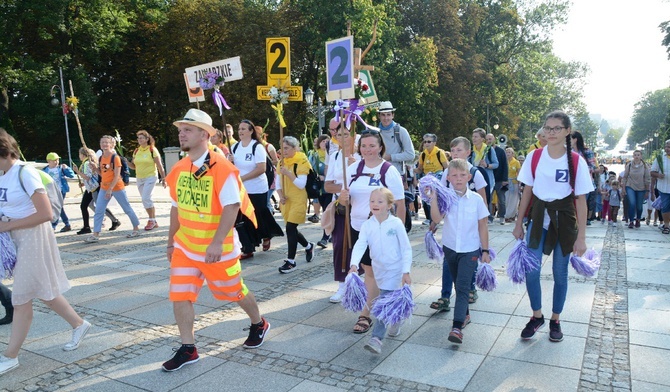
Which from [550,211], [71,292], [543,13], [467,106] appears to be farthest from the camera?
[543,13]

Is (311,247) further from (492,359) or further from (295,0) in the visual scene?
(295,0)

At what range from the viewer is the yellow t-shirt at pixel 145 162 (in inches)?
384

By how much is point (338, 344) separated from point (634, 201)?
969 centimetres

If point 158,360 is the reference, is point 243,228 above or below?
above

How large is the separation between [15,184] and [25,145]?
35.2 m

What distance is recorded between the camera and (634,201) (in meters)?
11.2

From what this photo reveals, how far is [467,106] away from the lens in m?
31.6

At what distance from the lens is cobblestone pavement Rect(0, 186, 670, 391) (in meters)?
3.48

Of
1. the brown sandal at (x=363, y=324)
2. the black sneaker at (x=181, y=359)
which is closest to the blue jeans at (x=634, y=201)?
the brown sandal at (x=363, y=324)

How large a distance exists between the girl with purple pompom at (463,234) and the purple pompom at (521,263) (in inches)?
8.6

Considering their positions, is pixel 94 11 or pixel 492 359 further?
pixel 94 11

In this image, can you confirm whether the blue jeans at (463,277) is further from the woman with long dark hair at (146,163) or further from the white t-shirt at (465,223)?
the woman with long dark hair at (146,163)

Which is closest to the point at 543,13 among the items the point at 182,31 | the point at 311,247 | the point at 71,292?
the point at 182,31

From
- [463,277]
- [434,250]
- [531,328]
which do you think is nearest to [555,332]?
[531,328]
